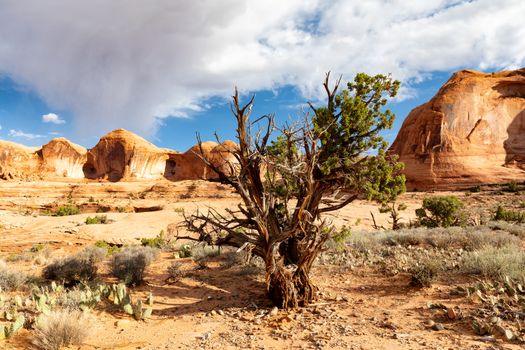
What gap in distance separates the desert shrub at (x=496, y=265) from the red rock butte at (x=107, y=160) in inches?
2151

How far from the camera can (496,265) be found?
19.9ft

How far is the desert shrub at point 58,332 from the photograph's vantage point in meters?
4.13

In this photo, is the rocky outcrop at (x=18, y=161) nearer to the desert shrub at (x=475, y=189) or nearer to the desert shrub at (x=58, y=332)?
the desert shrub at (x=58, y=332)

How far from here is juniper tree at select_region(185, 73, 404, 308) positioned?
5.42 m

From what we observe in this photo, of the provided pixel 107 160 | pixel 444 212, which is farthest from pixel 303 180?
pixel 107 160

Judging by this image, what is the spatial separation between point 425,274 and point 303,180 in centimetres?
302

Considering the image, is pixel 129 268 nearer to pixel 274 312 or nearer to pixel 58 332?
pixel 58 332

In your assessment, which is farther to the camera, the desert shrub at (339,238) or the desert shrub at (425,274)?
the desert shrub at (339,238)

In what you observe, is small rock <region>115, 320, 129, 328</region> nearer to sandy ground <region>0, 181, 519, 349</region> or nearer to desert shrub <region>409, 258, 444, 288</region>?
sandy ground <region>0, 181, 519, 349</region>

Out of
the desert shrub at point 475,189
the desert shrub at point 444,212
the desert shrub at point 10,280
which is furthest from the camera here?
the desert shrub at point 475,189

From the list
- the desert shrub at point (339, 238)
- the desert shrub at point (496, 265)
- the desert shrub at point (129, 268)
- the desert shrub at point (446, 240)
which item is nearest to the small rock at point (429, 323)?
the desert shrub at point (496, 265)

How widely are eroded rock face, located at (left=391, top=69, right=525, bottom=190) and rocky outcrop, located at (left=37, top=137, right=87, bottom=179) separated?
201 feet

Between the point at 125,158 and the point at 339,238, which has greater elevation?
the point at 125,158

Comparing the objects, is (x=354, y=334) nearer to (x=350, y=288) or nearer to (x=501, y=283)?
(x=350, y=288)
